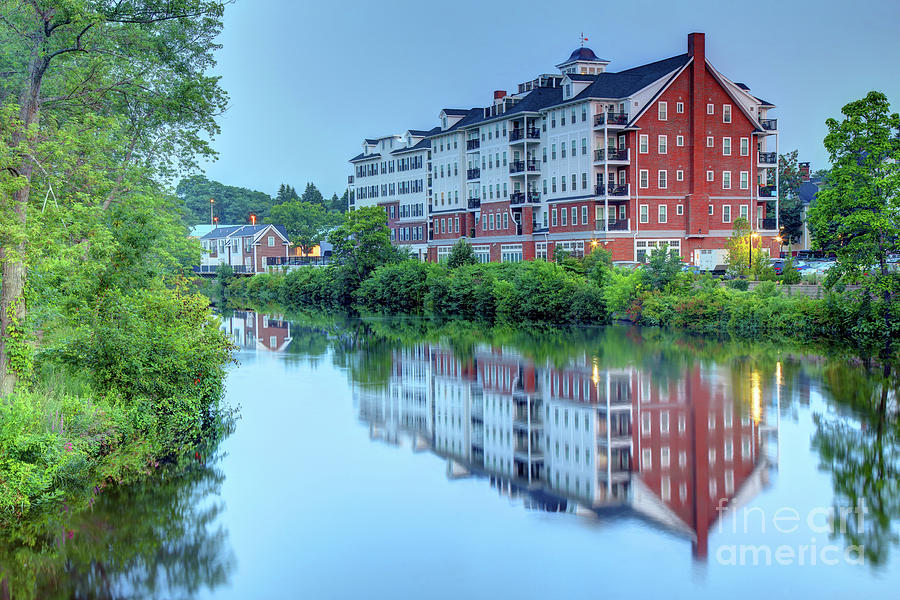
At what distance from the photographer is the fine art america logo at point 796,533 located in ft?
51.1

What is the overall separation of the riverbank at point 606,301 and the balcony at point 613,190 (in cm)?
942

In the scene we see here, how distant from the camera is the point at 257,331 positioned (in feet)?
198

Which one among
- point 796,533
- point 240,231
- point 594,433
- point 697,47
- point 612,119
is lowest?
point 796,533

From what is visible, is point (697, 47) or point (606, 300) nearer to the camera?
point (606, 300)

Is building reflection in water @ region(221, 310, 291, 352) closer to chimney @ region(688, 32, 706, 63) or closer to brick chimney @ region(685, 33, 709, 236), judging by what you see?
brick chimney @ region(685, 33, 709, 236)

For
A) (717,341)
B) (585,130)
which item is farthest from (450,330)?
(585,130)

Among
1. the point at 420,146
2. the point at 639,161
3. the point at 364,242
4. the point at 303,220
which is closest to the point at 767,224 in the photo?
the point at 639,161

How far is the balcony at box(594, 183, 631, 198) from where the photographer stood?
233 ft

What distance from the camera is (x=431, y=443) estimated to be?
81.8ft

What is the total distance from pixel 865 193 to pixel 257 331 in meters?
36.4

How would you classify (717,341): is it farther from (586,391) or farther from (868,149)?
(586,391)

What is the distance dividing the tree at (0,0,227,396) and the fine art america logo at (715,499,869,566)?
14100 millimetres

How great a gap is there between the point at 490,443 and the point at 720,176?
53.8 metres

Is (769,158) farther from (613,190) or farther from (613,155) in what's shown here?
(613,190)
